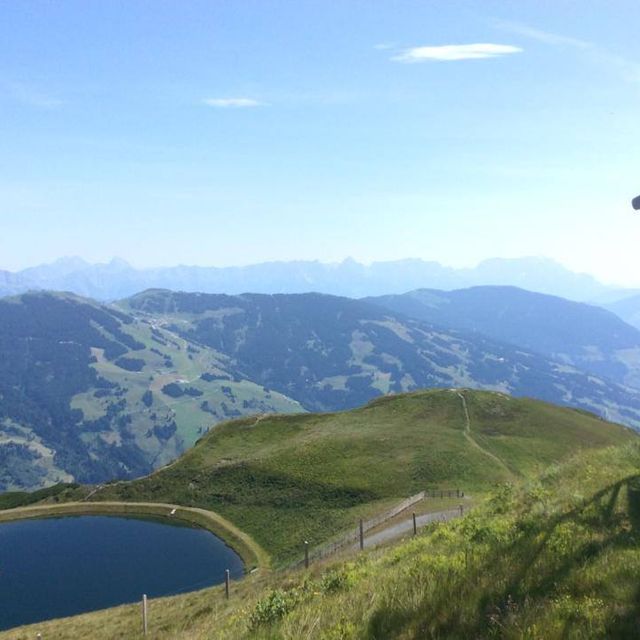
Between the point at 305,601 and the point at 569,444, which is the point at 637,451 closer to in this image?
the point at 305,601

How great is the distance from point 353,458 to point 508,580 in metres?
84.7

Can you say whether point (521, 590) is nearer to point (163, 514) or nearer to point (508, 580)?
point (508, 580)

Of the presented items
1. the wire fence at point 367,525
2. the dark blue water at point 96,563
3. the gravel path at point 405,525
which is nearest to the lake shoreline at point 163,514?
the dark blue water at point 96,563

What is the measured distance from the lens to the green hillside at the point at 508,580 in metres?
10.1

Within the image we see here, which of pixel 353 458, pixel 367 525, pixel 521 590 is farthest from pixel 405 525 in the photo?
pixel 521 590

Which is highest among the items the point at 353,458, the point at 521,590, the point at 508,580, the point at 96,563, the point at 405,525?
the point at 521,590

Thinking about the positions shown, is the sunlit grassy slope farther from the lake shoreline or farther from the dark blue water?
the lake shoreline

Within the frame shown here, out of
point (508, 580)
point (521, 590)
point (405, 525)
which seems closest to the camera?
point (521, 590)

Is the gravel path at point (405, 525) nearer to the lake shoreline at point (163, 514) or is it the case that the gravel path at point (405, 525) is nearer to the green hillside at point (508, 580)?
the lake shoreline at point (163, 514)

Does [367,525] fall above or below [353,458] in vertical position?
above

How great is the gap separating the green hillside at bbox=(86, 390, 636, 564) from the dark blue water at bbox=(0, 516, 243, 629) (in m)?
7.42

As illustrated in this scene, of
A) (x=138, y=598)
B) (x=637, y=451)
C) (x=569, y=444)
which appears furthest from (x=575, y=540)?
(x=569, y=444)

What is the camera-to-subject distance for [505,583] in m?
12.0

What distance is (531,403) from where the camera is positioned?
4776 inches
